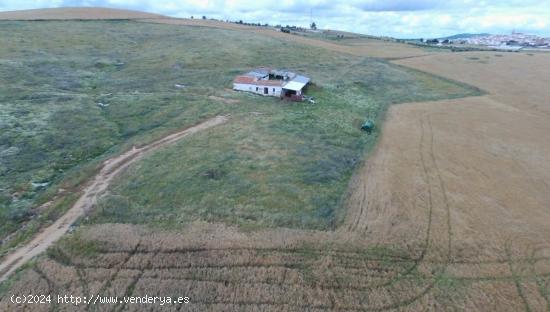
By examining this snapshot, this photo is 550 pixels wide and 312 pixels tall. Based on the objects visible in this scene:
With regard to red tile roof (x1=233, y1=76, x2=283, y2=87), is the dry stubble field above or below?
below

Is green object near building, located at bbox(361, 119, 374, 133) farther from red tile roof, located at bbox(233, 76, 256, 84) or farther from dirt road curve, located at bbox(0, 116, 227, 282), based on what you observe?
red tile roof, located at bbox(233, 76, 256, 84)

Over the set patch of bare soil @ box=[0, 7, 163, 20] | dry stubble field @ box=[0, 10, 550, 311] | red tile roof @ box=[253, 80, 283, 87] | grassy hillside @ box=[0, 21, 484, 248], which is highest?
patch of bare soil @ box=[0, 7, 163, 20]

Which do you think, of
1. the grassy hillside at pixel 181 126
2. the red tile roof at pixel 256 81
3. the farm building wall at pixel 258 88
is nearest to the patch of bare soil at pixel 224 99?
the grassy hillside at pixel 181 126

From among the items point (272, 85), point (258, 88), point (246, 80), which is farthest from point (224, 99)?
point (272, 85)

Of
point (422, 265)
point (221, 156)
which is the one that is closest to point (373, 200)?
point (422, 265)

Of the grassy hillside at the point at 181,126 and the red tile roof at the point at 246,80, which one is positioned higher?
the red tile roof at the point at 246,80

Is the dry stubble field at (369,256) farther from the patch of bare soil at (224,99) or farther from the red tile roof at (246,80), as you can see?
the red tile roof at (246,80)

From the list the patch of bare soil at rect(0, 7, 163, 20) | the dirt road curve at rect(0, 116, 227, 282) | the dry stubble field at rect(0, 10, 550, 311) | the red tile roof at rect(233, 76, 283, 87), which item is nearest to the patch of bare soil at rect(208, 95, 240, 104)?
the red tile roof at rect(233, 76, 283, 87)
